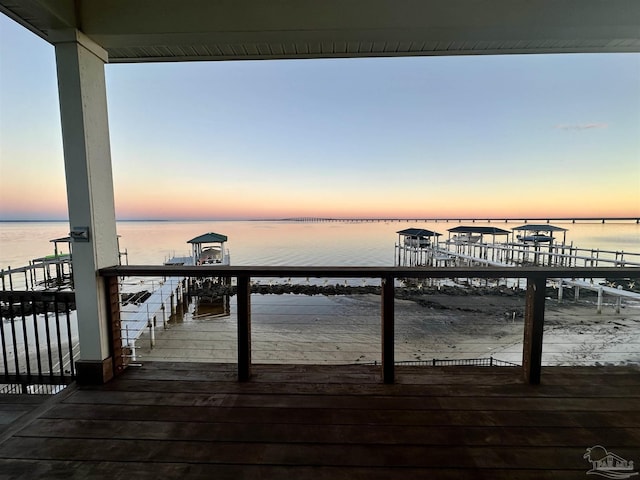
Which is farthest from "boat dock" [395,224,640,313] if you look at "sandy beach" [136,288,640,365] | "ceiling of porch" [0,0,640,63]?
"ceiling of porch" [0,0,640,63]

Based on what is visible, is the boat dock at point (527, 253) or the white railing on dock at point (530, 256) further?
the white railing on dock at point (530, 256)

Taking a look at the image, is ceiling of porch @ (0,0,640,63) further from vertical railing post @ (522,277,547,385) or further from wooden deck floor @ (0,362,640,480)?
wooden deck floor @ (0,362,640,480)

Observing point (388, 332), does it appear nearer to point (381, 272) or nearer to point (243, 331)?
point (381, 272)

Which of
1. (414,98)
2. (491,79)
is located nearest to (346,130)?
(414,98)

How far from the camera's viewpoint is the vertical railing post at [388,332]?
197 cm

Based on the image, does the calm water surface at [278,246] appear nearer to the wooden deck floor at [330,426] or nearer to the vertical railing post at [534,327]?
the wooden deck floor at [330,426]

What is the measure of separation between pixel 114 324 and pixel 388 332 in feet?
7.03

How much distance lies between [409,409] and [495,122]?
921 cm

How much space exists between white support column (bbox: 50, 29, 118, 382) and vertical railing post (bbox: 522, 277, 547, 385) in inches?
125

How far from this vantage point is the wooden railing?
186 cm

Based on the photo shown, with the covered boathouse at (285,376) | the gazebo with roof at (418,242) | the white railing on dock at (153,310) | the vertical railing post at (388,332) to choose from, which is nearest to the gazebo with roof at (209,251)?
the white railing on dock at (153,310)
